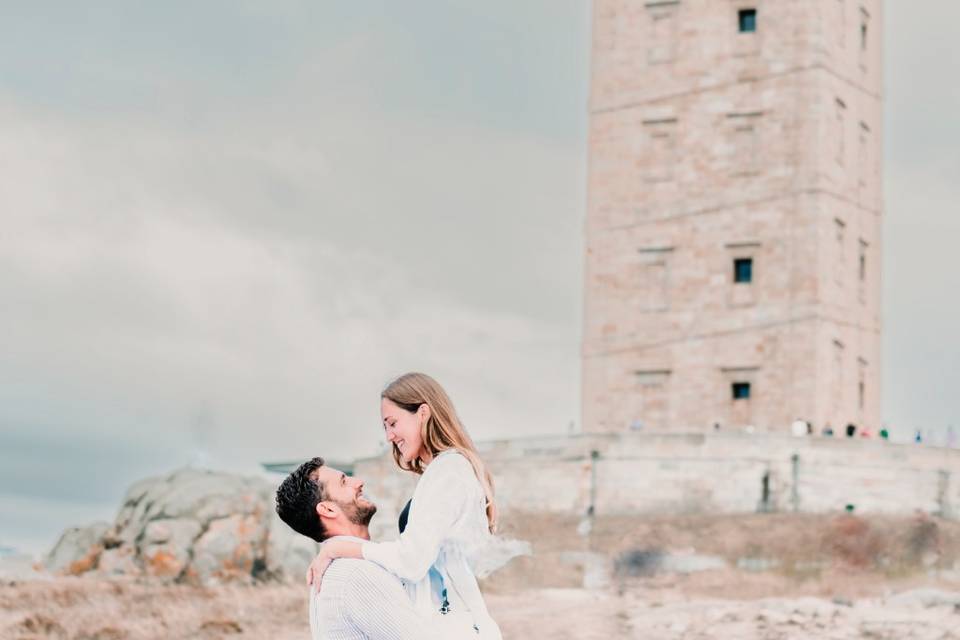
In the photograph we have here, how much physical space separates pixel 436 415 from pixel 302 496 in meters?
0.46

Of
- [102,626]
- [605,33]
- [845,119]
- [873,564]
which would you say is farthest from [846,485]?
[102,626]

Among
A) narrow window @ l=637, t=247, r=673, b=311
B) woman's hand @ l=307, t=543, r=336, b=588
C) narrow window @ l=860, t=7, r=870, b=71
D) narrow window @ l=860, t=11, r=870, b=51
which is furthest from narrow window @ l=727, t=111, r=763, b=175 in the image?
woman's hand @ l=307, t=543, r=336, b=588

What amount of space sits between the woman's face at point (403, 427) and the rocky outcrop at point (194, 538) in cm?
2853

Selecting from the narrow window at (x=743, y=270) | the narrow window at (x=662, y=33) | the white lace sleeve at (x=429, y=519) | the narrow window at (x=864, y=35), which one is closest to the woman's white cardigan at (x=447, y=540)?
the white lace sleeve at (x=429, y=519)

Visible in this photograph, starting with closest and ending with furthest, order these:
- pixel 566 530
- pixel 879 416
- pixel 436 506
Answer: pixel 436 506, pixel 566 530, pixel 879 416

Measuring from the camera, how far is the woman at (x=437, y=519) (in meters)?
4.84

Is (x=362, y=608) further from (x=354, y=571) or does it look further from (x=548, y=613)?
(x=548, y=613)

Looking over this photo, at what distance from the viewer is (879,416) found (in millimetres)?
43938

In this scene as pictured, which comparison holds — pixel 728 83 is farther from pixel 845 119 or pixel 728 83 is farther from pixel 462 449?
pixel 462 449

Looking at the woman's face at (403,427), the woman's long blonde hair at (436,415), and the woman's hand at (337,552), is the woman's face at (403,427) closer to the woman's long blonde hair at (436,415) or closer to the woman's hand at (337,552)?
the woman's long blonde hair at (436,415)

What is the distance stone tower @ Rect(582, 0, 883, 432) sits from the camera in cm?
4091

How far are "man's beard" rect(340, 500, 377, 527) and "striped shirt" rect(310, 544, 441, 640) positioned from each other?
17 centimetres

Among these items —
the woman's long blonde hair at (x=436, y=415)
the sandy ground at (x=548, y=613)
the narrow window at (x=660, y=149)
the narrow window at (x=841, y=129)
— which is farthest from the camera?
the narrow window at (x=841, y=129)

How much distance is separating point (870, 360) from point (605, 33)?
10483 millimetres
